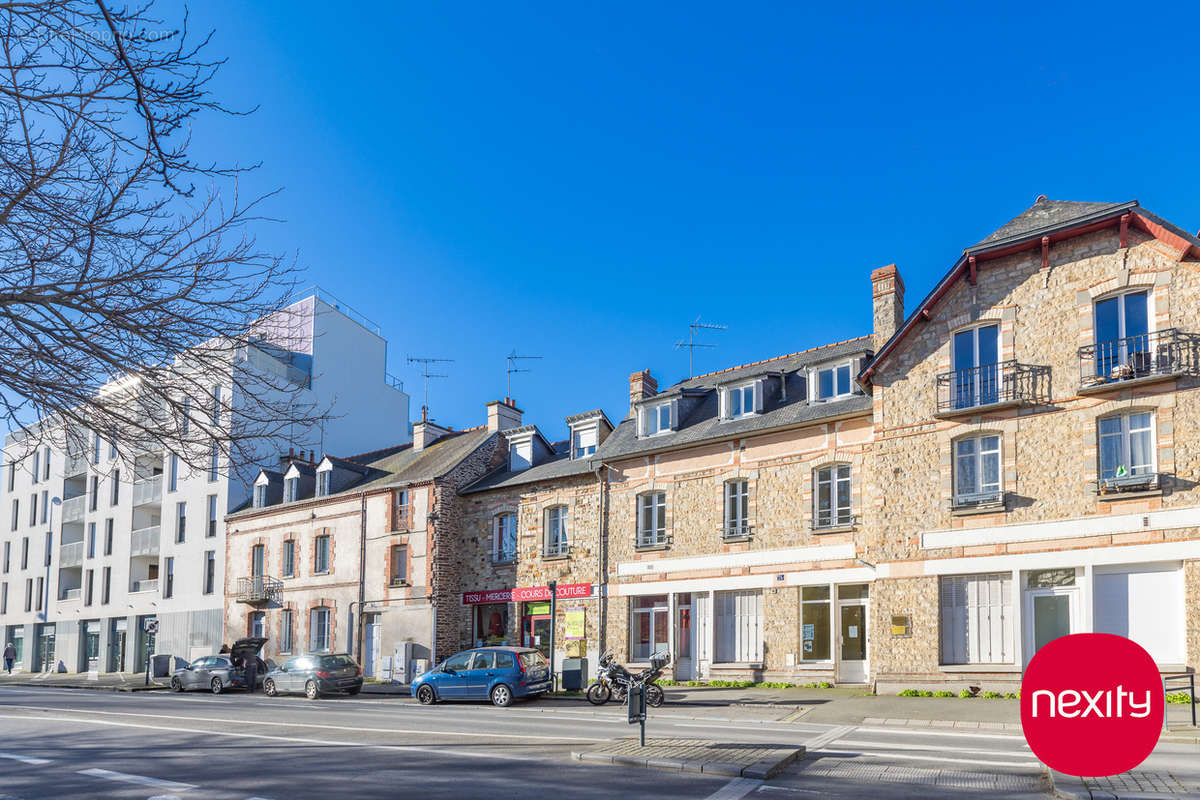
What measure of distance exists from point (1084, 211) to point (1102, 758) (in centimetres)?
2067

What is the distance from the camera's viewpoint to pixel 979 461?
2400 cm

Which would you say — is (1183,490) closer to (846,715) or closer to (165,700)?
(846,715)

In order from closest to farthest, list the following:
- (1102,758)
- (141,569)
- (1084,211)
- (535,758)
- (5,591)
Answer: (1102,758)
(535,758)
(1084,211)
(141,569)
(5,591)

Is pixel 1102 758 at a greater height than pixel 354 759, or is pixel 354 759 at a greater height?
pixel 1102 758

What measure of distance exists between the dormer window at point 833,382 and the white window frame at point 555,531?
377 inches

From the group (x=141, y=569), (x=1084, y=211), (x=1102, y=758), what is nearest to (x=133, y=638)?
(x=141, y=569)

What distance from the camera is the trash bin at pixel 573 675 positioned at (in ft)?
87.3

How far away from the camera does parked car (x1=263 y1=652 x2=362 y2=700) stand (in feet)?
97.5

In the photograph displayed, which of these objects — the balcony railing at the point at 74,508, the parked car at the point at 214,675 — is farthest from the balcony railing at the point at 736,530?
the balcony railing at the point at 74,508

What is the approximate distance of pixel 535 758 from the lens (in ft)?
45.8

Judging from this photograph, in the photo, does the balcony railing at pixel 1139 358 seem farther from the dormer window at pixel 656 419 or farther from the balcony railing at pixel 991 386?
the dormer window at pixel 656 419

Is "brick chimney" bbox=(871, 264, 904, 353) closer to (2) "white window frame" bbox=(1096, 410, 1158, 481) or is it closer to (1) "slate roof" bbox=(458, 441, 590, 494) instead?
(2) "white window frame" bbox=(1096, 410, 1158, 481)

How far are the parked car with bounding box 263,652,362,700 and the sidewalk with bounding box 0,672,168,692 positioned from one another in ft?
31.0

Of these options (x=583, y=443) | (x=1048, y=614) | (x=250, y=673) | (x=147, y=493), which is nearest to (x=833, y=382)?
(x=1048, y=614)
